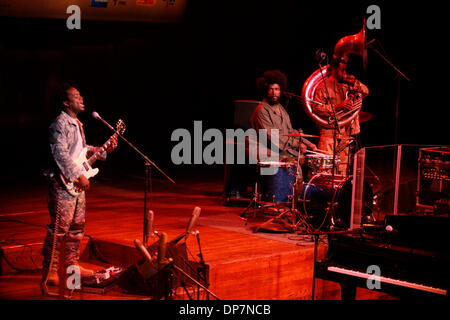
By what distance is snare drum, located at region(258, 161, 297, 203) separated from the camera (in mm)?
6418

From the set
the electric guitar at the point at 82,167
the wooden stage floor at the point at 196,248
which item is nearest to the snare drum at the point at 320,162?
the wooden stage floor at the point at 196,248

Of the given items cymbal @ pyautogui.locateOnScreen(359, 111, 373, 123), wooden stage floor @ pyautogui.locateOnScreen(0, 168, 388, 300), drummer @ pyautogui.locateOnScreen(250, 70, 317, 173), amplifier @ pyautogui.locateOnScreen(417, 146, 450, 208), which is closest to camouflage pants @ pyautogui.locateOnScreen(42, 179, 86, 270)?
wooden stage floor @ pyautogui.locateOnScreen(0, 168, 388, 300)

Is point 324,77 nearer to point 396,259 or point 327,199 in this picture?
point 327,199

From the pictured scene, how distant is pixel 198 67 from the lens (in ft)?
41.0

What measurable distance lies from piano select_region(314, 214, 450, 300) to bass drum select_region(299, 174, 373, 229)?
1.23 m

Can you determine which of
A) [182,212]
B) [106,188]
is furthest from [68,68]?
[182,212]

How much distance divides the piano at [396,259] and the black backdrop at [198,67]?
6.57 metres

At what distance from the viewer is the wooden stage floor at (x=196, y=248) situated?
195 inches

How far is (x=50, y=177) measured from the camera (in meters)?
4.56

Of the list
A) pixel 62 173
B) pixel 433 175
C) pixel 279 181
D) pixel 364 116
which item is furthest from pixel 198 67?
pixel 62 173

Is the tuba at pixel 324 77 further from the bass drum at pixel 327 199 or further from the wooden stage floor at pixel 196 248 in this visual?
the wooden stage floor at pixel 196 248

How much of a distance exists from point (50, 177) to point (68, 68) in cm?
729

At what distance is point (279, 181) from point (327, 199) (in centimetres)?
66
